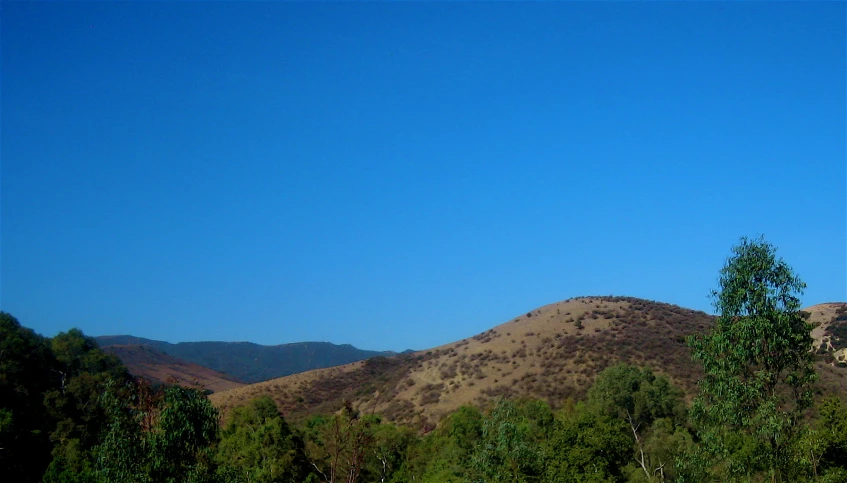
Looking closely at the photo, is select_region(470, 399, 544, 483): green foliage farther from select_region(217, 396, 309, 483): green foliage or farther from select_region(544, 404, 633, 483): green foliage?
select_region(217, 396, 309, 483): green foliage

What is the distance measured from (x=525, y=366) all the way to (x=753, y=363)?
7162 centimetres

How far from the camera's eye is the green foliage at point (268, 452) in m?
45.5

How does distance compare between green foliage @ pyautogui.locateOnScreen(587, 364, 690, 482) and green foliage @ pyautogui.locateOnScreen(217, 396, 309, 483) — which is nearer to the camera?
green foliage @ pyautogui.locateOnScreen(217, 396, 309, 483)

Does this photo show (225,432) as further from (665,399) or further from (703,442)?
(703,442)

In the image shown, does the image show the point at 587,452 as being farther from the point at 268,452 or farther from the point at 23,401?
the point at 23,401

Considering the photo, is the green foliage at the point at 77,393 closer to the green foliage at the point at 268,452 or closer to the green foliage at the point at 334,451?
the green foliage at the point at 268,452

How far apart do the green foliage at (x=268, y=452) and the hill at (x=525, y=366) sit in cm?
2952

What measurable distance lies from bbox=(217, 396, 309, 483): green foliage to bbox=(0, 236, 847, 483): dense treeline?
120 millimetres

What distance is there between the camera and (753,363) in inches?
858

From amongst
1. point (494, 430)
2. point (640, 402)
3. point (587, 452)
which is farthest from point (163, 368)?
point (494, 430)

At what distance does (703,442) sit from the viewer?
22.1m

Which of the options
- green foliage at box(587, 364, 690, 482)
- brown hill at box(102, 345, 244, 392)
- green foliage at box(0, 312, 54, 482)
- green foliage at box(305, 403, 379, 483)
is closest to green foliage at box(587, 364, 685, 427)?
green foliage at box(587, 364, 690, 482)

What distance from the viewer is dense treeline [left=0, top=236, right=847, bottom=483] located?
21.3m

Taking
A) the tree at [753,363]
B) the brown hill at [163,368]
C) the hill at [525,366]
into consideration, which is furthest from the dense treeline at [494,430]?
the brown hill at [163,368]
